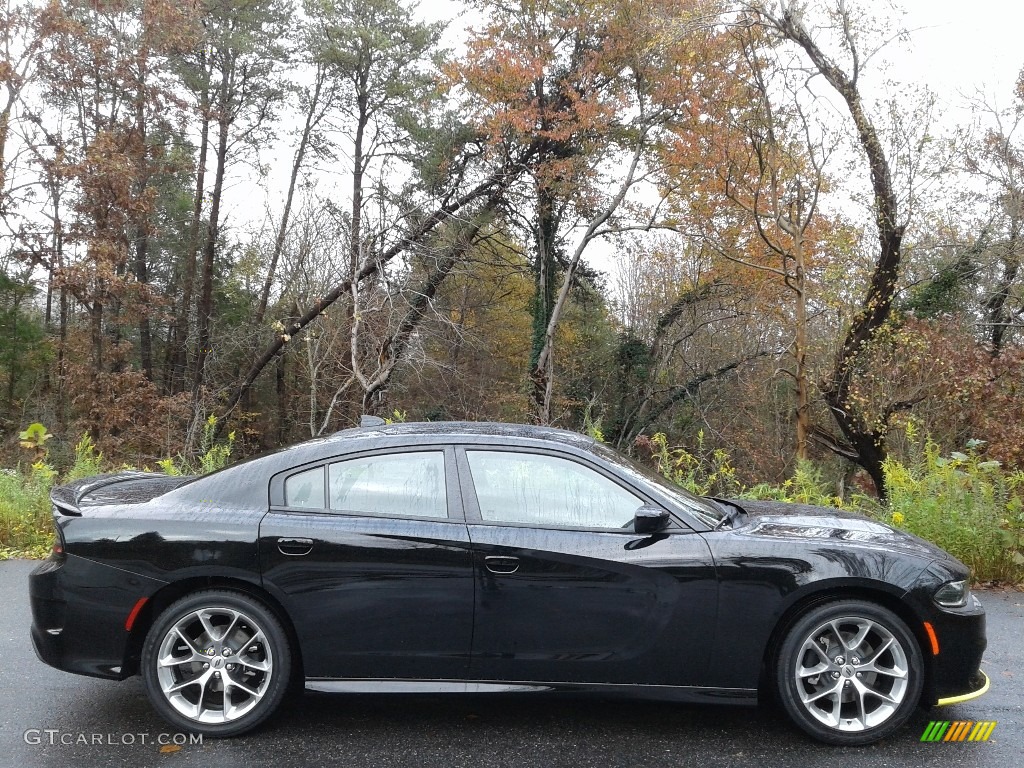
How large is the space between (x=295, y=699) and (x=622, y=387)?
25682mm

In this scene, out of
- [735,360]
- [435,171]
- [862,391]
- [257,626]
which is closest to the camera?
[257,626]

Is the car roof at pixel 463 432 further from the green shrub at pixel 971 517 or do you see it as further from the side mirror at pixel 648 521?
the green shrub at pixel 971 517

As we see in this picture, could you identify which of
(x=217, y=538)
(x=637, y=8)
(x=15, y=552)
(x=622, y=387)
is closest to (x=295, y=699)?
(x=217, y=538)

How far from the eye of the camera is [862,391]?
1716 centimetres

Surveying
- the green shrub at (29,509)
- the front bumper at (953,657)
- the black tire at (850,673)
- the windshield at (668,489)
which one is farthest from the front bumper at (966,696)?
the green shrub at (29,509)

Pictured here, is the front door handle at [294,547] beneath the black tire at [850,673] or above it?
above

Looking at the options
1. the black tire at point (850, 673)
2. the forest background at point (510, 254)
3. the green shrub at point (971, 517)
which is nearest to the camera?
the black tire at point (850, 673)

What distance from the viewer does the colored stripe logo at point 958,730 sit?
3.70m

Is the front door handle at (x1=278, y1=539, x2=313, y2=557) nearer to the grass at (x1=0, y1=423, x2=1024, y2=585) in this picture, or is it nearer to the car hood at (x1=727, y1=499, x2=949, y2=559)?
the car hood at (x1=727, y1=499, x2=949, y2=559)

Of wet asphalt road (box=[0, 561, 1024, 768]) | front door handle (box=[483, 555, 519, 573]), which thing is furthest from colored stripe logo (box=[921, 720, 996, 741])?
front door handle (box=[483, 555, 519, 573])

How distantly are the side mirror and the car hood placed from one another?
475 mm

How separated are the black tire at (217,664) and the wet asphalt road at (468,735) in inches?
4.9

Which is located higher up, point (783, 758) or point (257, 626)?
point (257, 626)

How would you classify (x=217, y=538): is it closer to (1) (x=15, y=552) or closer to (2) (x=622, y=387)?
(1) (x=15, y=552)
